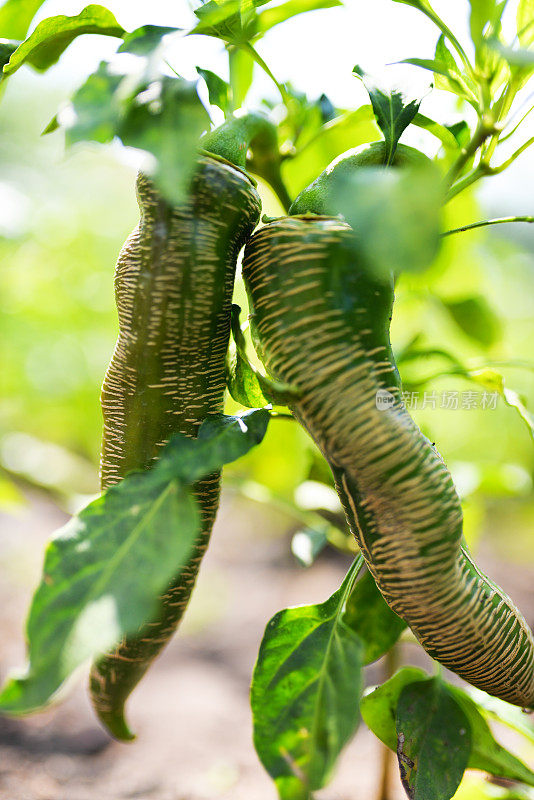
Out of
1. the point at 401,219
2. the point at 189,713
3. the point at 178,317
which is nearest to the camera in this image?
the point at 401,219

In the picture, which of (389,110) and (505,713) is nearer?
(389,110)

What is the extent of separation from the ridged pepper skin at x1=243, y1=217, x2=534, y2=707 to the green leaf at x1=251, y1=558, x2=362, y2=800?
0.06 m

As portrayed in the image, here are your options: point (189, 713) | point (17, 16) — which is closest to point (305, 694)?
point (17, 16)

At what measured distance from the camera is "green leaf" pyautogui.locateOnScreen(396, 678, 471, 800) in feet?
1.28

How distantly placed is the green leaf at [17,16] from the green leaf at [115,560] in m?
0.31

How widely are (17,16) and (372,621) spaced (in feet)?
1.63

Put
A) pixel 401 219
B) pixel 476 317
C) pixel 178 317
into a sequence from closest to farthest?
pixel 401 219 → pixel 178 317 → pixel 476 317

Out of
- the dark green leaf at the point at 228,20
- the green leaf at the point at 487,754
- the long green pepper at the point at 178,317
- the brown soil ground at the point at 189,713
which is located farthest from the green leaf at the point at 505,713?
the dark green leaf at the point at 228,20

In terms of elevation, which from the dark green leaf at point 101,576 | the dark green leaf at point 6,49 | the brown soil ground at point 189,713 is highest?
the dark green leaf at point 6,49

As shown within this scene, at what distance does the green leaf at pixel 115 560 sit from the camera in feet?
0.83

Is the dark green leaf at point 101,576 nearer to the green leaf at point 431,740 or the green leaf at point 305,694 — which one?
the green leaf at point 305,694

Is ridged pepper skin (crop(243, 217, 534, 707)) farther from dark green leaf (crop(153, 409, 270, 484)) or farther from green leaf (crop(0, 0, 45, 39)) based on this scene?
green leaf (crop(0, 0, 45, 39))

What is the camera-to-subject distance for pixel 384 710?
1.44ft

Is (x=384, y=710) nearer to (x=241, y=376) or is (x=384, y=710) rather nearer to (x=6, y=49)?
(x=241, y=376)
